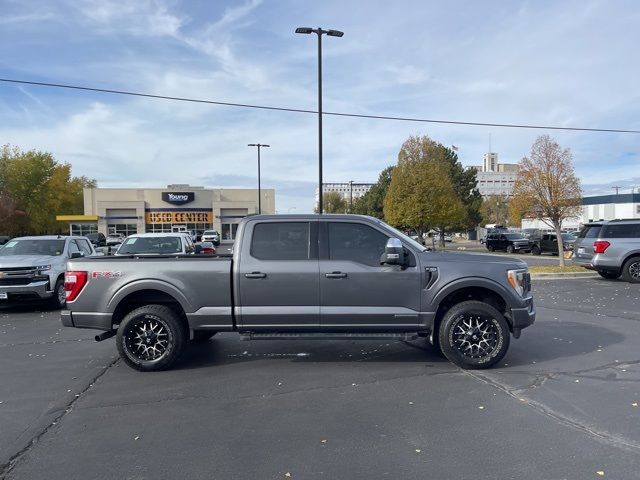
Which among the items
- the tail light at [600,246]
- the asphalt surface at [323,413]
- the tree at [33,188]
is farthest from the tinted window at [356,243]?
the tree at [33,188]

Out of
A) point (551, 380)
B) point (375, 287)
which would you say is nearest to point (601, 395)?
point (551, 380)

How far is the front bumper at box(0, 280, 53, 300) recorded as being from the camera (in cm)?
1132

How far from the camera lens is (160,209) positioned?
6650cm

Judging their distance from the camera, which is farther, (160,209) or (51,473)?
(160,209)

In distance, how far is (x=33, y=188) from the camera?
5909cm

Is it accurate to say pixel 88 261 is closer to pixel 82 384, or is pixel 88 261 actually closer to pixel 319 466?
pixel 82 384

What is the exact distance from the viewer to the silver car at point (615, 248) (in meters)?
15.6

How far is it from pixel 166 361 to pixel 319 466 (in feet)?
10.7

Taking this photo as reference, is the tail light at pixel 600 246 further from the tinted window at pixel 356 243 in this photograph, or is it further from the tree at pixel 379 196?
the tree at pixel 379 196

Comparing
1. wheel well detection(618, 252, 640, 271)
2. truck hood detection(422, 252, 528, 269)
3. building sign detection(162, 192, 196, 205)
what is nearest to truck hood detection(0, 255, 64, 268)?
truck hood detection(422, 252, 528, 269)

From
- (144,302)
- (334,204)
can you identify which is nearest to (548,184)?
(144,302)

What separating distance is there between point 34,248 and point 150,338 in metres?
8.04

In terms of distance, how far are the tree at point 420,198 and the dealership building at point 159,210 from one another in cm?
3213

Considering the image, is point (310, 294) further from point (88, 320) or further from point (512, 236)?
point (512, 236)
